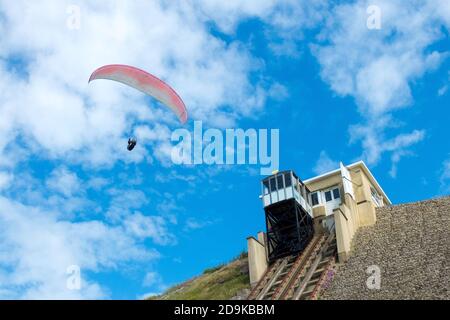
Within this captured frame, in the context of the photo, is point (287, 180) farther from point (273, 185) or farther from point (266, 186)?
point (266, 186)

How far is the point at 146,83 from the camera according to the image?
32.9 meters

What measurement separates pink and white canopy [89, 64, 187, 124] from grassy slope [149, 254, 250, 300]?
1443 centimetres

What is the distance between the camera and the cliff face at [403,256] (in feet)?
103

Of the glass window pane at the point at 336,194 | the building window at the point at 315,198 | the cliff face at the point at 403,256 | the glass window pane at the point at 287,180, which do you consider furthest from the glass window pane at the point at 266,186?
the cliff face at the point at 403,256

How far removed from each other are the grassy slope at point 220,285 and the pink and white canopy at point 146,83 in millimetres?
14430

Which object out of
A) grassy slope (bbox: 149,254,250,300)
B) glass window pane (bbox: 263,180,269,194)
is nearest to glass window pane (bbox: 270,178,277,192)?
glass window pane (bbox: 263,180,269,194)

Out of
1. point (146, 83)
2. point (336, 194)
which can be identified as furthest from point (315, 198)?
point (146, 83)

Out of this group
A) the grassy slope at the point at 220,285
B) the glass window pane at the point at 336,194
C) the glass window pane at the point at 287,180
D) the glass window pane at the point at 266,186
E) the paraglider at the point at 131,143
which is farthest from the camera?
the glass window pane at the point at 336,194

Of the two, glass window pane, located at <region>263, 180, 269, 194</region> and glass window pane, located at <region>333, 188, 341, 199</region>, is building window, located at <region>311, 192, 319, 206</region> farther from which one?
glass window pane, located at <region>263, 180, 269, 194</region>

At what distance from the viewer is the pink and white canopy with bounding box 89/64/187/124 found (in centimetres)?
3228

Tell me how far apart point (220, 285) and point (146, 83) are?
18334mm

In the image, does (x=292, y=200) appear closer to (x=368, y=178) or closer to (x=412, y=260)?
(x=368, y=178)

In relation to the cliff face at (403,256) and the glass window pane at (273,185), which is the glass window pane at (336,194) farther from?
the glass window pane at (273,185)
